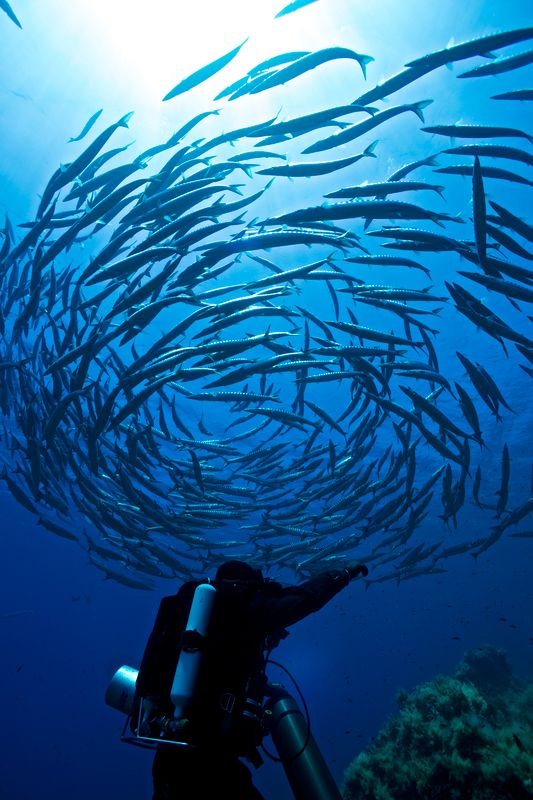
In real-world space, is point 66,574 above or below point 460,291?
below

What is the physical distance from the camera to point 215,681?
101 inches

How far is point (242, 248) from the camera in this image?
4.76 meters

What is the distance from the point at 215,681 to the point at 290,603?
63cm

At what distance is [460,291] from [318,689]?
8948 centimetres

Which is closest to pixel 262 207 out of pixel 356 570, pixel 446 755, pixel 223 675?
pixel 356 570

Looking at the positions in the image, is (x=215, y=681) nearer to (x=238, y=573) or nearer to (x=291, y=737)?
(x=238, y=573)

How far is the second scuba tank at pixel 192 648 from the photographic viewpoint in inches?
97.6

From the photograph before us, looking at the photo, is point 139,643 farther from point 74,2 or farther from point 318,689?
point 74,2

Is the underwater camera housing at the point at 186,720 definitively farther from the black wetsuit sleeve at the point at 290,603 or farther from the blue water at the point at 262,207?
the blue water at the point at 262,207

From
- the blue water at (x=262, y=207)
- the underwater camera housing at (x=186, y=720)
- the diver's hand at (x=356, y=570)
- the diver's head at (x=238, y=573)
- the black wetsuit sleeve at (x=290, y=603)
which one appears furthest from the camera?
the blue water at (x=262, y=207)

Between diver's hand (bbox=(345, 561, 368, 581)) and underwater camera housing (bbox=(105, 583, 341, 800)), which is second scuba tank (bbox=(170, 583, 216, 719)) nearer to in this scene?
underwater camera housing (bbox=(105, 583, 341, 800))

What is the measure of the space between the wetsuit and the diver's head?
94 mm

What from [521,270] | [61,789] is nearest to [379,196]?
[521,270]

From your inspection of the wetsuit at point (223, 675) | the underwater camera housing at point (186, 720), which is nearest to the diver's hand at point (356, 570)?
the wetsuit at point (223, 675)
